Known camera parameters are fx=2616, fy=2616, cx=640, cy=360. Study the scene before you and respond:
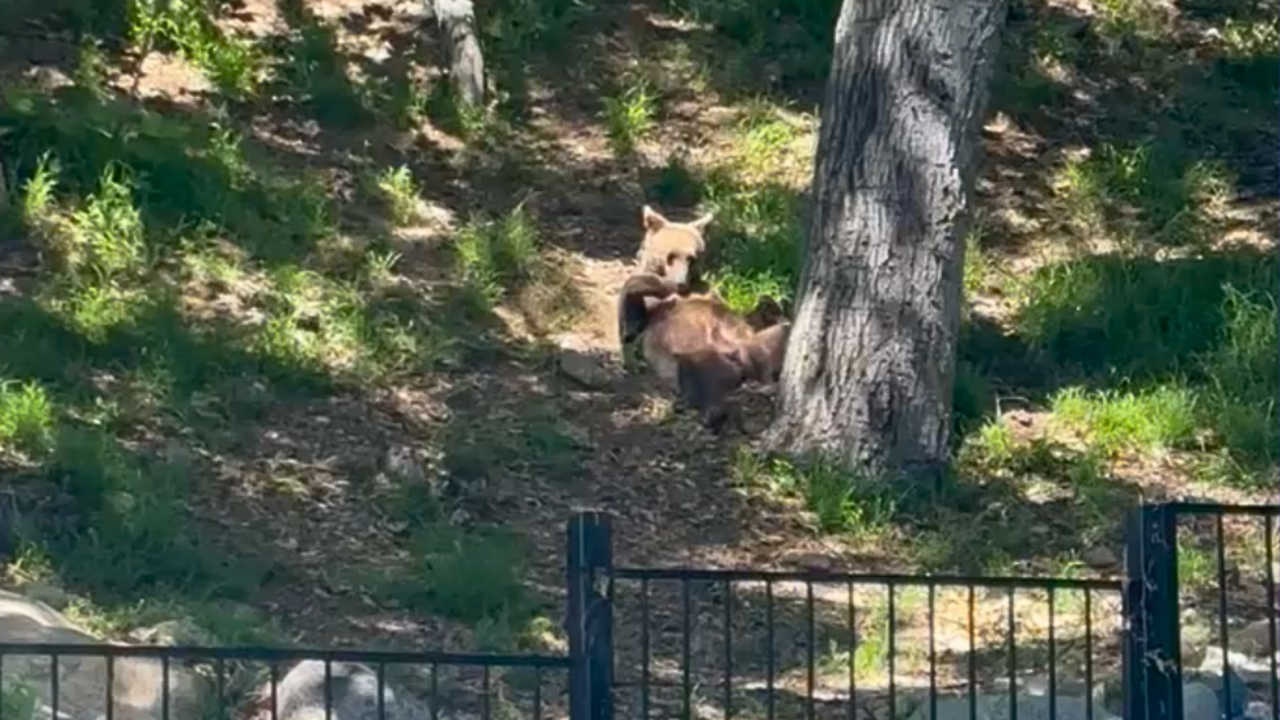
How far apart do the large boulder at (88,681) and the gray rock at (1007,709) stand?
211 centimetres

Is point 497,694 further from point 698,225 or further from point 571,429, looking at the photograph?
point 698,225

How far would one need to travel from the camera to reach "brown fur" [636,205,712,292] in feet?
37.7

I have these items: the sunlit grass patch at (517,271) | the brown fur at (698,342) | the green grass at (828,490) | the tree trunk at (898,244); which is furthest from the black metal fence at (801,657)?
the sunlit grass patch at (517,271)

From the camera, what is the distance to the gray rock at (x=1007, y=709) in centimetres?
729

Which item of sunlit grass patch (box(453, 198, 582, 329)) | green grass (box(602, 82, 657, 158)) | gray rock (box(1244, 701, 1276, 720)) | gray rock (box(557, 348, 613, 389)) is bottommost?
gray rock (box(1244, 701, 1276, 720))

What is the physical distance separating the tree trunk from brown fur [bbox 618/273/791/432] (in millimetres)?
496

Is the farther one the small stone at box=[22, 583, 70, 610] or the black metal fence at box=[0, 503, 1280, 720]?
the small stone at box=[22, 583, 70, 610]

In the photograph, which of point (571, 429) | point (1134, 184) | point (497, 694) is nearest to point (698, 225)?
point (571, 429)

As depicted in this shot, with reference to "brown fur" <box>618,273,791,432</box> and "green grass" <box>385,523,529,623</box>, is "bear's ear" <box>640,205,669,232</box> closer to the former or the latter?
"brown fur" <box>618,273,791,432</box>

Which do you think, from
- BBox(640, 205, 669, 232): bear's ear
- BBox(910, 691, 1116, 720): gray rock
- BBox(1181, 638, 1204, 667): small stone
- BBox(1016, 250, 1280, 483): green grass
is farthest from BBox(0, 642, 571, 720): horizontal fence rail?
BBox(640, 205, 669, 232): bear's ear

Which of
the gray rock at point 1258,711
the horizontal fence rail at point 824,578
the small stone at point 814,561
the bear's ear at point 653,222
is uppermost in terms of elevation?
the bear's ear at point 653,222

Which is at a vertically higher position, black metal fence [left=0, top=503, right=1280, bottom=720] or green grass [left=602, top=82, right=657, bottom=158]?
green grass [left=602, top=82, right=657, bottom=158]

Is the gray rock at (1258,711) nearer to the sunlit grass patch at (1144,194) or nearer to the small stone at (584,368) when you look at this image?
the small stone at (584,368)

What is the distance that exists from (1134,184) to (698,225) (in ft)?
8.93
